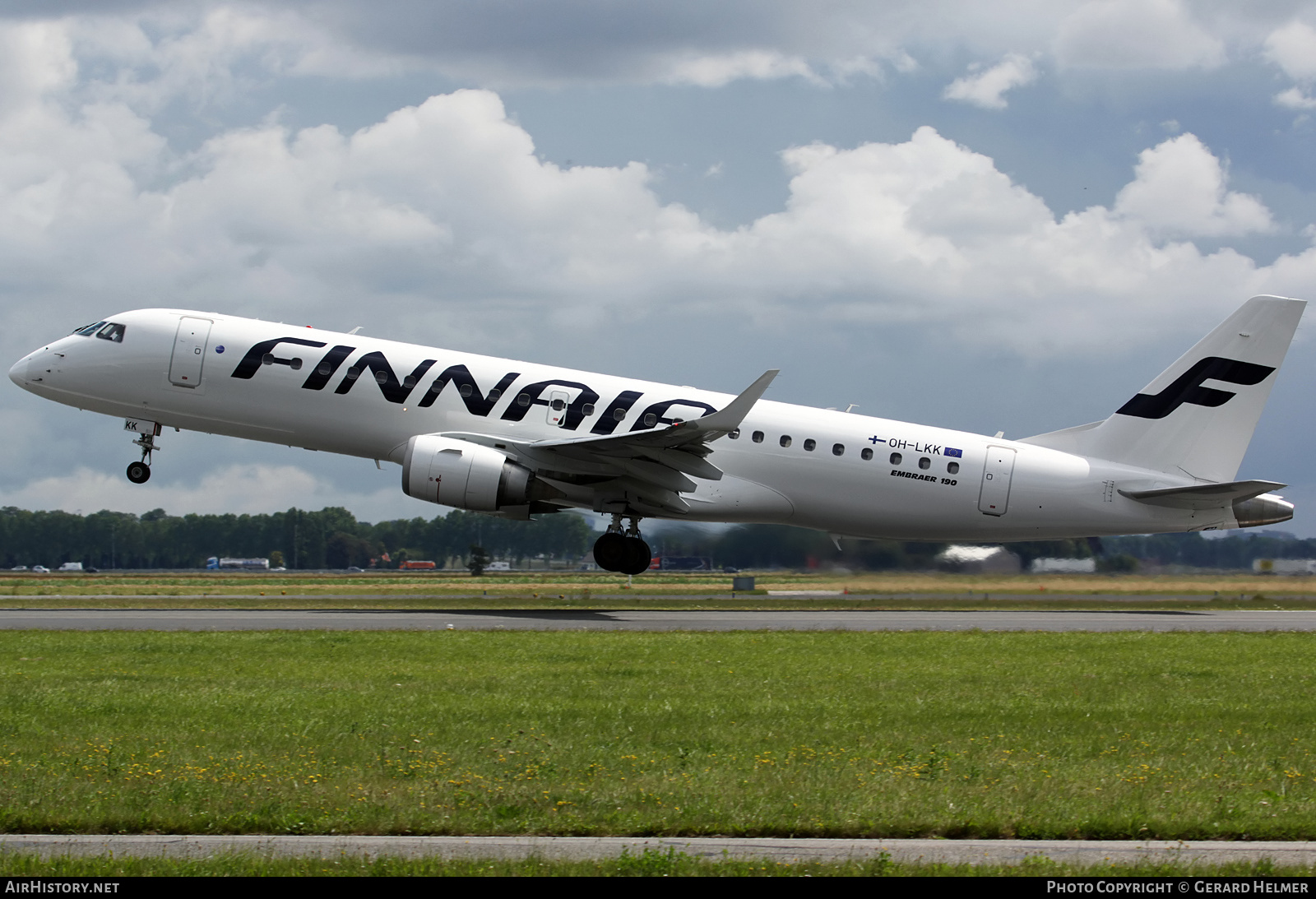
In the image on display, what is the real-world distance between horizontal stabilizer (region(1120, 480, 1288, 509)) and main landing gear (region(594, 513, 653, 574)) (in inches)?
487

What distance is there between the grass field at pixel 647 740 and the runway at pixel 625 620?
398 centimetres

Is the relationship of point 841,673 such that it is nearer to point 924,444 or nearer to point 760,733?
point 760,733

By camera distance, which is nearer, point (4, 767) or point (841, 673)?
point (4, 767)

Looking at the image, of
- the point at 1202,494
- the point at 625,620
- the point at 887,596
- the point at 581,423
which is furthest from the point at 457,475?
the point at 1202,494

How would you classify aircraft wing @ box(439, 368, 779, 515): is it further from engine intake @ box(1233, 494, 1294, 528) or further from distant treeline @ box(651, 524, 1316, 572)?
engine intake @ box(1233, 494, 1294, 528)

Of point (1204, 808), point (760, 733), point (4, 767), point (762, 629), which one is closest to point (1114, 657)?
point (762, 629)

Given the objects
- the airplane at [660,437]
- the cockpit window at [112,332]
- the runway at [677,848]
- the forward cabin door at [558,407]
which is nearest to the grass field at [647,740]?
the runway at [677,848]

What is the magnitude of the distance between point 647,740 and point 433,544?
52843 mm

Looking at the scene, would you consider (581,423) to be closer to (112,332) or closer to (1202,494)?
(112,332)

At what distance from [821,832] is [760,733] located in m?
3.61

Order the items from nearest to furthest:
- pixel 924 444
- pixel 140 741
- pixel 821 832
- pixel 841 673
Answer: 1. pixel 821 832
2. pixel 140 741
3. pixel 841 673
4. pixel 924 444

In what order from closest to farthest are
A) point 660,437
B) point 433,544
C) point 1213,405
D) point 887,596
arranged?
point 660,437 → point 1213,405 → point 887,596 → point 433,544

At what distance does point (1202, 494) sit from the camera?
30719 millimetres

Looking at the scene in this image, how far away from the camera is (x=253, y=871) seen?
288 inches
